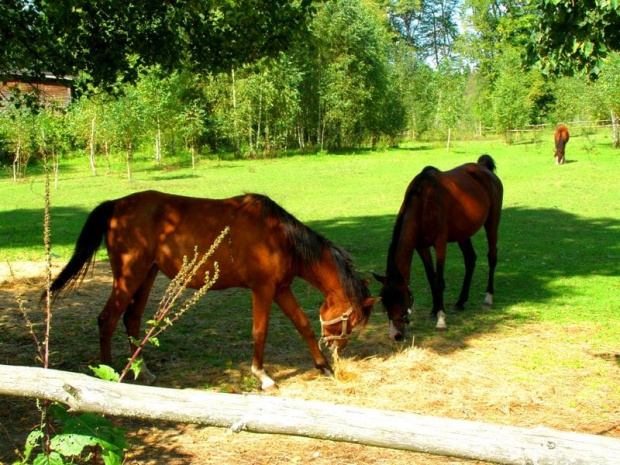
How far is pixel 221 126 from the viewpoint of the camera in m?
40.5

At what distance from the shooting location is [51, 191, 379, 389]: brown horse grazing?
19.6ft

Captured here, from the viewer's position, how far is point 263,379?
5883 mm

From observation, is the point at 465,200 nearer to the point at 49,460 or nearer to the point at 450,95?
the point at 49,460

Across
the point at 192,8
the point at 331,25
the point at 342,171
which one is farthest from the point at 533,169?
the point at 192,8

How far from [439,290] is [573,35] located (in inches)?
135

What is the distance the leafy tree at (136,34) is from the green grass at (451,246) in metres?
3.56

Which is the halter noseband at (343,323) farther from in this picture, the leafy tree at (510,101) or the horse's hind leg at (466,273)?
the leafy tree at (510,101)

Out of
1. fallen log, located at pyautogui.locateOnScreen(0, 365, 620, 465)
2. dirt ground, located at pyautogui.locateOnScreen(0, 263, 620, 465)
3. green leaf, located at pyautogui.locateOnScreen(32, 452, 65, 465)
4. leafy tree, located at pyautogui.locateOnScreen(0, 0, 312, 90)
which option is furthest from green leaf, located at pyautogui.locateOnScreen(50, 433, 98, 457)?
leafy tree, located at pyautogui.locateOnScreen(0, 0, 312, 90)

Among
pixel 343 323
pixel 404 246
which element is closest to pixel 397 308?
pixel 404 246

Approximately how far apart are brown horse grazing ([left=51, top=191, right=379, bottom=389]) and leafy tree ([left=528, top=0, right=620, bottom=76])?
281 cm

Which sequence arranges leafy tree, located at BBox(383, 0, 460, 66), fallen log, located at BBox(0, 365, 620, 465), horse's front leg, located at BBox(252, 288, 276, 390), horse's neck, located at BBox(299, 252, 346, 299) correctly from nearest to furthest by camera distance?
fallen log, located at BBox(0, 365, 620, 465) → horse's front leg, located at BBox(252, 288, 276, 390) → horse's neck, located at BBox(299, 252, 346, 299) → leafy tree, located at BBox(383, 0, 460, 66)

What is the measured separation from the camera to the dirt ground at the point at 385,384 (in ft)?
15.1

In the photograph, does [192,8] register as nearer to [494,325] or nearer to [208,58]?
[208,58]

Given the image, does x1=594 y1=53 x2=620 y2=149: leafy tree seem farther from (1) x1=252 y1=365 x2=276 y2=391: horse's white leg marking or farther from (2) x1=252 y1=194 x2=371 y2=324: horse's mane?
(1) x1=252 y1=365 x2=276 y2=391: horse's white leg marking
